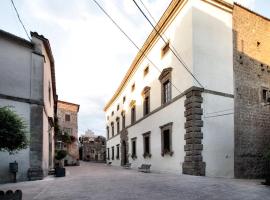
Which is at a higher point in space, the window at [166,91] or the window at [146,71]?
the window at [146,71]

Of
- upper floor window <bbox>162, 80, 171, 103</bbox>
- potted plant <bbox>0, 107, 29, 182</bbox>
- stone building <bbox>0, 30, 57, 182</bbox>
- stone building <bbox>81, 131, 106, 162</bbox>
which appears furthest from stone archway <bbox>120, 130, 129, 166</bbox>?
stone building <bbox>81, 131, 106, 162</bbox>

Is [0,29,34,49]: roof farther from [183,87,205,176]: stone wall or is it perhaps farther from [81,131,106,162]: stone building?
[81,131,106,162]: stone building

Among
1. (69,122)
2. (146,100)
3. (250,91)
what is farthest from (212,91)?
(69,122)

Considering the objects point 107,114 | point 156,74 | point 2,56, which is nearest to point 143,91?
point 156,74

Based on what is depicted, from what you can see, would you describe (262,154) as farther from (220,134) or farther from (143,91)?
(143,91)

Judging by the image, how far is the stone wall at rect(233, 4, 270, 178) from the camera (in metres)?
15.3

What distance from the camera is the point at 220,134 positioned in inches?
566

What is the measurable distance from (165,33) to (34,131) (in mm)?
10167

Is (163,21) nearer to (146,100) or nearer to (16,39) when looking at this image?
(146,100)

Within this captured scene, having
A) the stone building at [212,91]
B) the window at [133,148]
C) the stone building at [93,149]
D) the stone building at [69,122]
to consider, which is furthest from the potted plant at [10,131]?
the stone building at [93,149]

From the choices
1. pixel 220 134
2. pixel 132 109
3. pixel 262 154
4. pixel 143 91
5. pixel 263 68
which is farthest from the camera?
pixel 132 109

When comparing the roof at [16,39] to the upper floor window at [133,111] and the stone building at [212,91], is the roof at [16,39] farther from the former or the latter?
the upper floor window at [133,111]

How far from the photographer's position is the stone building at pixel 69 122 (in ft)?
131

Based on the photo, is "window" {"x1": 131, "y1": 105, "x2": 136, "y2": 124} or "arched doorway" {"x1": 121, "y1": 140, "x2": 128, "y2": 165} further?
"arched doorway" {"x1": 121, "y1": 140, "x2": 128, "y2": 165}
